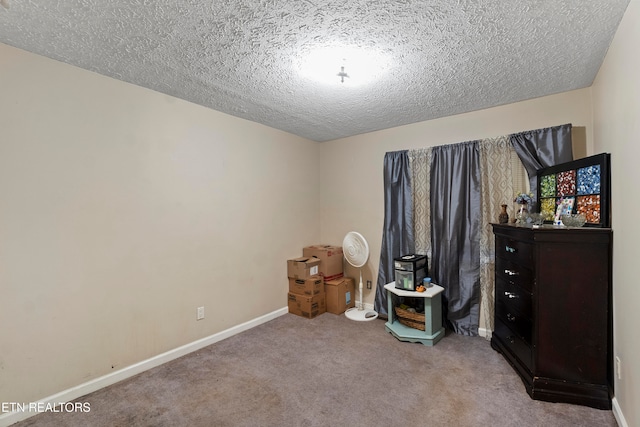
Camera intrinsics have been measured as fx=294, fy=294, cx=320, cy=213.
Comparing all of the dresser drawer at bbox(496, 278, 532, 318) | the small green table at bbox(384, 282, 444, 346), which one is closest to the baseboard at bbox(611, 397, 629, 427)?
the dresser drawer at bbox(496, 278, 532, 318)

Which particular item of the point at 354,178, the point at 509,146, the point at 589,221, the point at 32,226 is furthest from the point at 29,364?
the point at 509,146

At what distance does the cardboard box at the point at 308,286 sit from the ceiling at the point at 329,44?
2.11 meters

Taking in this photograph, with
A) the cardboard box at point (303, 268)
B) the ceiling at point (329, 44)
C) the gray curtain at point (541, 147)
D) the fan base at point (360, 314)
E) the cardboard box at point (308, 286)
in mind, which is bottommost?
the fan base at point (360, 314)

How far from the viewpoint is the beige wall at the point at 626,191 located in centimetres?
150

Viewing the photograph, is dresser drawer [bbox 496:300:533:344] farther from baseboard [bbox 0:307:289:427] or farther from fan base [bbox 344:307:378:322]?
baseboard [bbox 0:307:289:427]

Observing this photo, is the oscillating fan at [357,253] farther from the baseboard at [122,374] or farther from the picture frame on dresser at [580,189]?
the picture frame on dresser at [580,189]

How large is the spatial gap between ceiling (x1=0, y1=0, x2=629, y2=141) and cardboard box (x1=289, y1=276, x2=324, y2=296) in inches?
83.2

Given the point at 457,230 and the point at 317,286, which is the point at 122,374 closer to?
the point at 317,286

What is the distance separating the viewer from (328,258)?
3.85 meters

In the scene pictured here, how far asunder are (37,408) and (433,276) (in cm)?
351

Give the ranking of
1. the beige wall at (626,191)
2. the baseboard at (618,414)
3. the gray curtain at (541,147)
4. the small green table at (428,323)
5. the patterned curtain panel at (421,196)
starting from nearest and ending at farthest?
1. the beige wall at (626,191)
2. the baseboard at (618,414)
3. the gray curtain at (541,147)
4. the small green table at (428,323)
5. the patterned curtain panel at (421,196)

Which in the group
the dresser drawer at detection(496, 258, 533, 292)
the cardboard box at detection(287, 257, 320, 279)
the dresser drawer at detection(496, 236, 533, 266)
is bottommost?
the cardboard box at detection(287, 257, 320, 279)

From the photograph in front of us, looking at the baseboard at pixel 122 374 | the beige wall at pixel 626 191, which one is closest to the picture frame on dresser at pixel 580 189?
the beige wall at pixel 626 191

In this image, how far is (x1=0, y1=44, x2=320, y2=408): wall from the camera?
192cm
